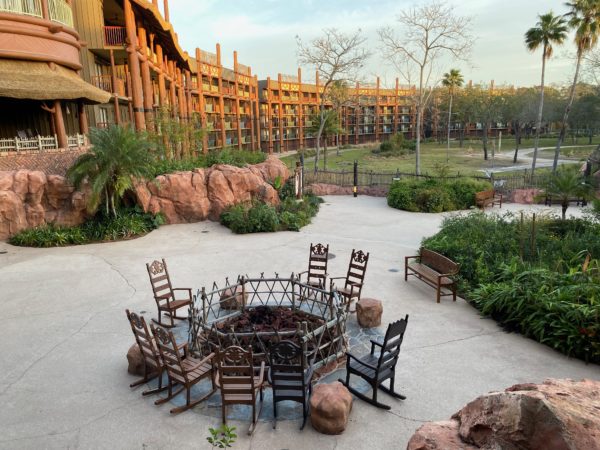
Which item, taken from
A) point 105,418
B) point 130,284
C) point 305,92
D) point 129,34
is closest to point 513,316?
point 105,418

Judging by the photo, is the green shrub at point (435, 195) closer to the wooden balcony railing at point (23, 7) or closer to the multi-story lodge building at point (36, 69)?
the multi-story lodge building at point (36, 69)

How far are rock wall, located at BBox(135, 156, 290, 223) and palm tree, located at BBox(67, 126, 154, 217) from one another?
1600 mm

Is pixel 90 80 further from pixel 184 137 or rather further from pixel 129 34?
pixel 184 137

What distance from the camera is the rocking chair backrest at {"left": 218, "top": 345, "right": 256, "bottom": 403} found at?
5.73 m

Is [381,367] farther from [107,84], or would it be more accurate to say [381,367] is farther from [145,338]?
[107,84]

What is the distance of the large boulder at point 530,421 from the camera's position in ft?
10.4

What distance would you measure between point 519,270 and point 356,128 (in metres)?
66.2

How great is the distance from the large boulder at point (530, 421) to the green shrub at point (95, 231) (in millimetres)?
15149

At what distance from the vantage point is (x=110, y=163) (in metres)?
15.8

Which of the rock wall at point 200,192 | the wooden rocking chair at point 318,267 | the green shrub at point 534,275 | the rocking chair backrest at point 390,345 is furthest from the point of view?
the rock wall at point 200,192

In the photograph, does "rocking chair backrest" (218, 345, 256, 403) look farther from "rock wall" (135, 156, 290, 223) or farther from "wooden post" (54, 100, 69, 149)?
"wooden post" (54, 100, 69, 149)

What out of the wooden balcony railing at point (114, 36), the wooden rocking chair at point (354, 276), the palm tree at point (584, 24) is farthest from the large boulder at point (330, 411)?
the palm tree at point (584, 24)

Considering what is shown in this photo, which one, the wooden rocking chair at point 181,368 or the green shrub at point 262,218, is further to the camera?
the green shrub at point 262,218

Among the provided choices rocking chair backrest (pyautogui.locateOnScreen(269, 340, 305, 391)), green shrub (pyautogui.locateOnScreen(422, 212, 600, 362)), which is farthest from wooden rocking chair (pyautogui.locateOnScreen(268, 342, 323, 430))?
green shrub (pyautogui.locateOnScreen(422, 212, 600, 362))
